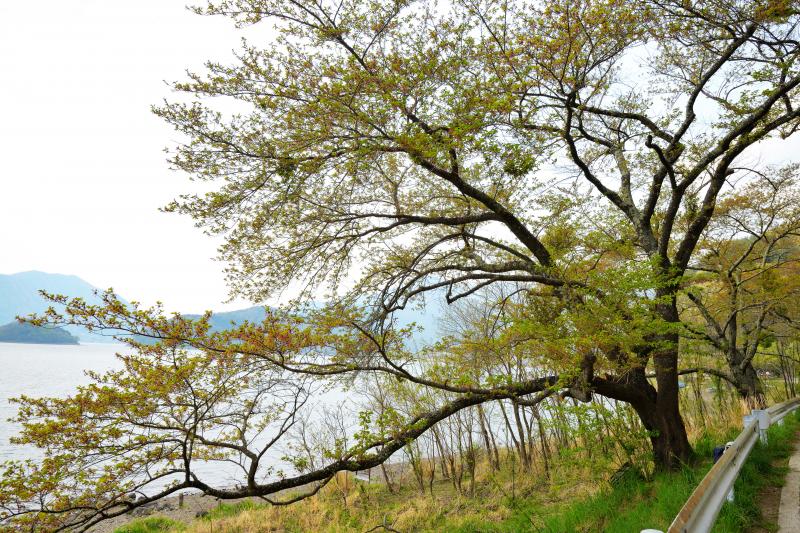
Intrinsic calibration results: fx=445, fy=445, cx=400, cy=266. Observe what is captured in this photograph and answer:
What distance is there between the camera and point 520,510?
9.95m

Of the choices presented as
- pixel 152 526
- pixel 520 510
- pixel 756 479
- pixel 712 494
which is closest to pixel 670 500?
pixel 756 479

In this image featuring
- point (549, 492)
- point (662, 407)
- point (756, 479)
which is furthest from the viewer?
point (549, 492)

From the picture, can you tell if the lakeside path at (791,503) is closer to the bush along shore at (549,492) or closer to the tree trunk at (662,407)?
→ the bush along shore at (549,492)

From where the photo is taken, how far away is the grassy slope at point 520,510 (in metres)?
4.84

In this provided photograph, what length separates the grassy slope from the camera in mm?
4844

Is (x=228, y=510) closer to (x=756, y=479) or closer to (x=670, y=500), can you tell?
(x=670, y=500)

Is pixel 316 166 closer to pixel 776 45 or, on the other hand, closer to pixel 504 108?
pixel 504 108

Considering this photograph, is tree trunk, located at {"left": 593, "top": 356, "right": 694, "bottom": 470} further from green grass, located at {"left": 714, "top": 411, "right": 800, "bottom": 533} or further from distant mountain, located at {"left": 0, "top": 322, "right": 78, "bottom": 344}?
distant mountain, located at {"left": 0, "top": 322, "right": 78, "bottom": 344}

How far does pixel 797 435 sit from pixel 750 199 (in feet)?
25.3

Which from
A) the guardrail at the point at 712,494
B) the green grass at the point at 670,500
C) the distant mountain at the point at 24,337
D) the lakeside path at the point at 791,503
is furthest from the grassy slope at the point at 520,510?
the distant mountain at the point at 24,337

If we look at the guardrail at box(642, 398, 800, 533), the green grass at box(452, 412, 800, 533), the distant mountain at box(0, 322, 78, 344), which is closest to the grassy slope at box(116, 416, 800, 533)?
the green grass at box(452, 412, 800, 533)

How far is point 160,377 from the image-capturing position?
15.0 feet

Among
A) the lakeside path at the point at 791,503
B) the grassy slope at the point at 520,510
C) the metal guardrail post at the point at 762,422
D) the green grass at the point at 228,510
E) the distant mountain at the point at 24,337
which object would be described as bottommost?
the green grass at the point at 228,510

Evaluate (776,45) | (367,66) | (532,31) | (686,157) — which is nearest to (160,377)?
(367,66)
